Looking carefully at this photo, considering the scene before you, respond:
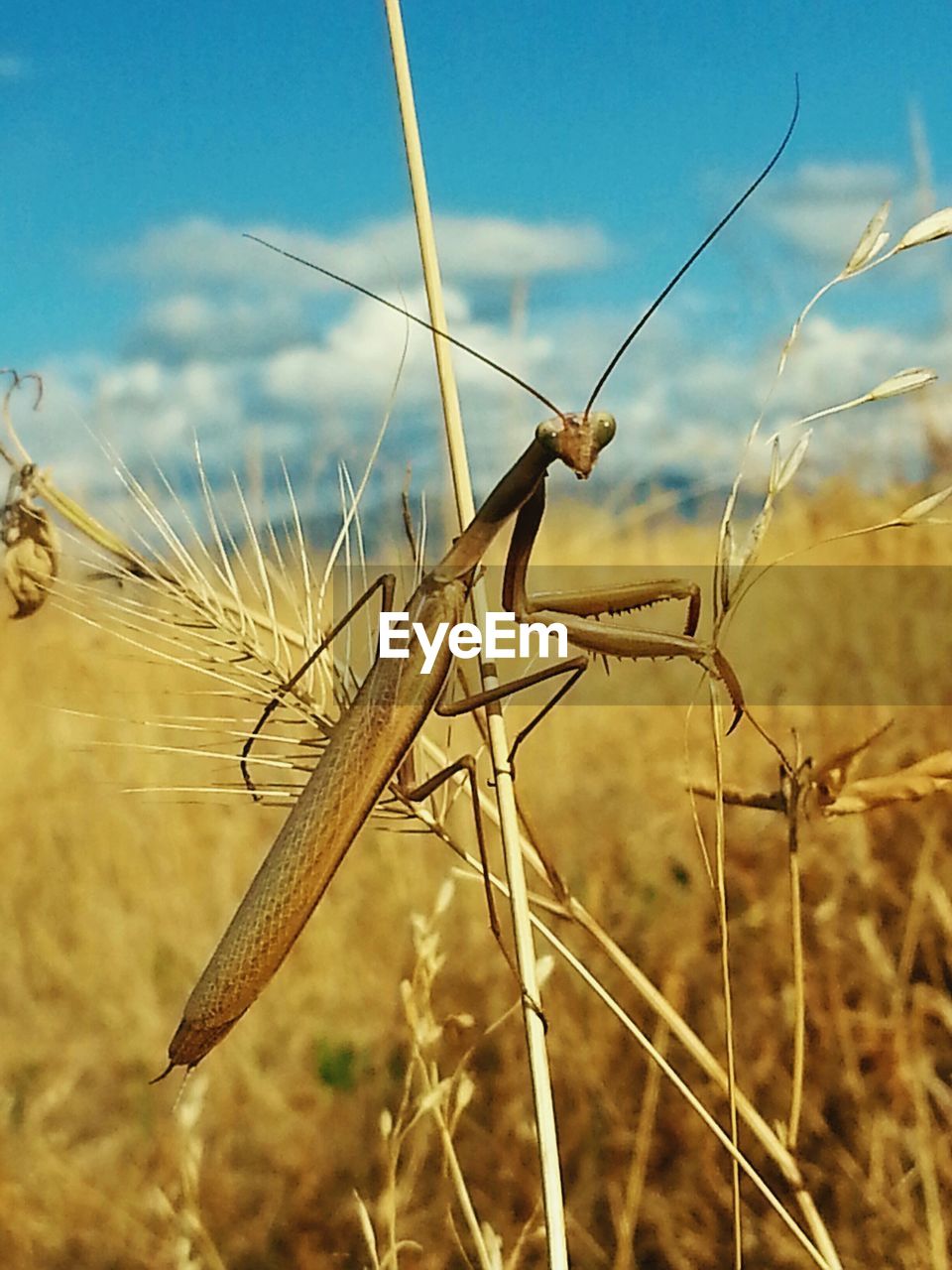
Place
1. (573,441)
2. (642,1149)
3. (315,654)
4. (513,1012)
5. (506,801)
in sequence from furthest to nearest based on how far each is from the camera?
(513,1012), (642,1149), (573,441), (315,654), (506,801)

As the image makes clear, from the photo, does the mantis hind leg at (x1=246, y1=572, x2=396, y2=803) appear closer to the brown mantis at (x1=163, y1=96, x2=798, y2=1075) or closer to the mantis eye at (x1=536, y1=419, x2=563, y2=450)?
the brown mantis at (x1=163, y1=96, x2=798, y2=1075)

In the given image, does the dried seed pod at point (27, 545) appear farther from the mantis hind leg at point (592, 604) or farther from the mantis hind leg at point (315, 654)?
the mantis hind leg at point (592, 604)

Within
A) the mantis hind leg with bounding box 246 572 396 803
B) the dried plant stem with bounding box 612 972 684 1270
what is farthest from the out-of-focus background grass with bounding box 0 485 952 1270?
the mantis hind leg with bounding box 246 572 396 803

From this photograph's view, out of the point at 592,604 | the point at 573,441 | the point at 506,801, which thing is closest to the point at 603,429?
the point at 573,441

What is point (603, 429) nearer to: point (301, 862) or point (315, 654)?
point (315, 654)

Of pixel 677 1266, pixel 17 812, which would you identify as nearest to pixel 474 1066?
pixel 677 1266

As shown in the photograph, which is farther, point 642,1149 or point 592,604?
point 642,1149

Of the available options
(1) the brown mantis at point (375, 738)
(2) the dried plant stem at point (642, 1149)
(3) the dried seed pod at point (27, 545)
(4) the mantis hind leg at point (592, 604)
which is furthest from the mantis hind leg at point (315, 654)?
(2) the dried plant stem at point (642, 1149)
